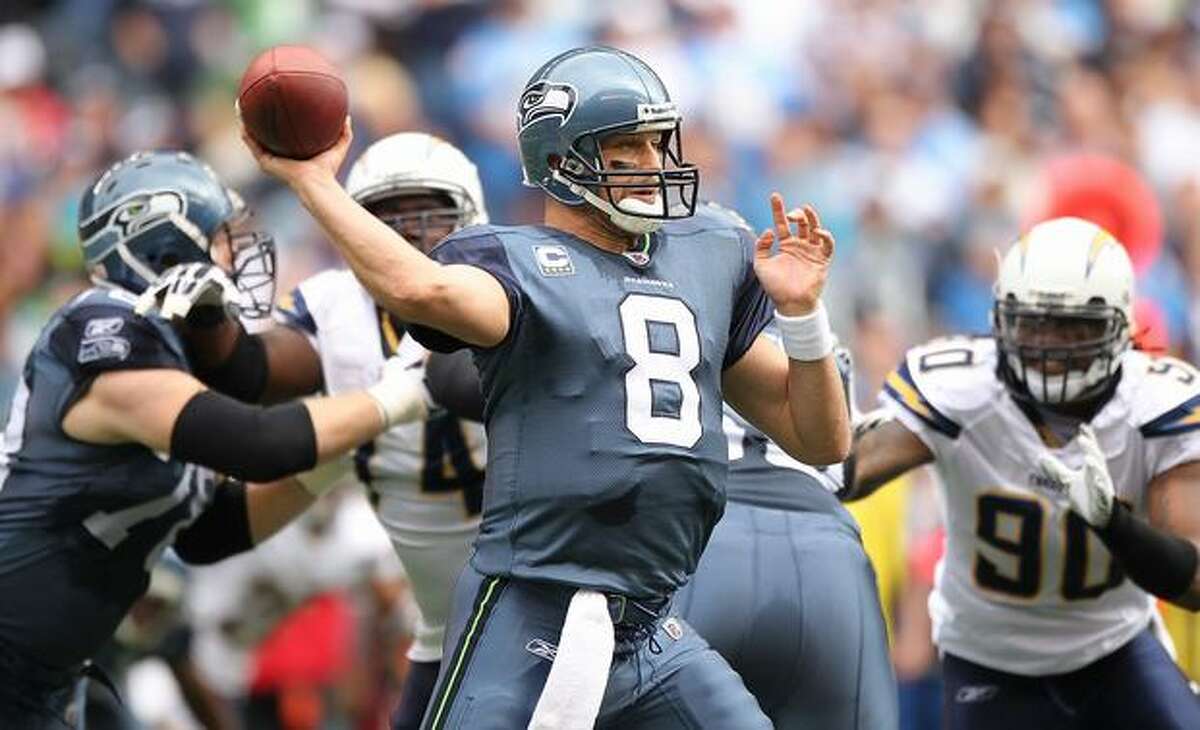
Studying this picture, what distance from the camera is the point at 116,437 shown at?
6.09 metres

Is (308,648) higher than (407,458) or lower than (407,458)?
lower

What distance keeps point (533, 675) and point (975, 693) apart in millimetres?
2020

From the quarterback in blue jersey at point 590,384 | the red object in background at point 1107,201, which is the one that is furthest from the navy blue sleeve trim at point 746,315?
the red object in background at point 1107,201

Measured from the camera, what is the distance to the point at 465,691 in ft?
16.6

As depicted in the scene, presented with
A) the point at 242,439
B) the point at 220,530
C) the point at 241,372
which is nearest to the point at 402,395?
the point at 242,439

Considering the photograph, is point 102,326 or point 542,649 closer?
point 542,649

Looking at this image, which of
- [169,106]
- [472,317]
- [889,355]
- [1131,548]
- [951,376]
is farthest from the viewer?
[169,106]

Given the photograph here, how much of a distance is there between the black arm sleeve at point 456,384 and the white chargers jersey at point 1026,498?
1111 mm

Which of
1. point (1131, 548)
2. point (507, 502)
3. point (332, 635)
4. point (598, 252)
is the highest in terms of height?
point (598, 252)

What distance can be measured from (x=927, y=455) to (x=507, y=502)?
1828 mm

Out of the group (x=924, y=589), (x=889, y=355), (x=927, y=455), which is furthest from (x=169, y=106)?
(x=927, y=455)

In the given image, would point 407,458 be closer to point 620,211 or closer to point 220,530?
point 220,530

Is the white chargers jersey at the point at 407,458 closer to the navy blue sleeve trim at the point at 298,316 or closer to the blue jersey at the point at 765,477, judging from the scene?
the navy blue sleeve trim at the point at 298,316

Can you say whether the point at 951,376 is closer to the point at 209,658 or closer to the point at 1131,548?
the point at 1131,548
